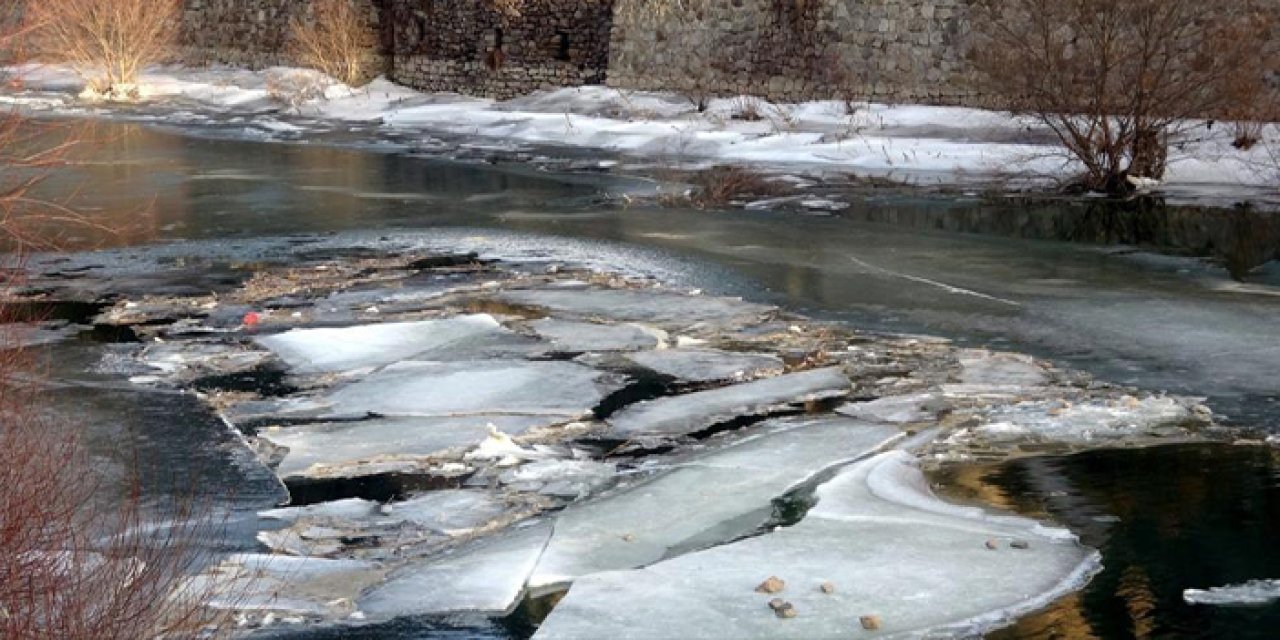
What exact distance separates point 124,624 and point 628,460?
12.6 feet

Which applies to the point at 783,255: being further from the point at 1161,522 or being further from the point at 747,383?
the point at 1161,522

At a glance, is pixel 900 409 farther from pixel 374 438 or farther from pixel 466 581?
pixel 466 581

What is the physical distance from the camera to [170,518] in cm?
753

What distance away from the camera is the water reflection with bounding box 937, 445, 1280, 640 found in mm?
6328

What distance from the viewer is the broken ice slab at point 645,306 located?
12.1 m

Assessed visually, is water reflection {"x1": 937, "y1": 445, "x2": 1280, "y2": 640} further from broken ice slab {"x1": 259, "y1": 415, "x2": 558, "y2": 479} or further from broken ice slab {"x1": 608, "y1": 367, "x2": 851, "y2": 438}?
broken ice slab {"x1": 259, "y1": 415, "x2": 558, "y2": 479}

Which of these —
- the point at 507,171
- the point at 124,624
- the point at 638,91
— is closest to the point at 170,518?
the point at 124,624

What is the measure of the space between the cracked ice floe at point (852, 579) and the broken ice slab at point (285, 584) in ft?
2.76

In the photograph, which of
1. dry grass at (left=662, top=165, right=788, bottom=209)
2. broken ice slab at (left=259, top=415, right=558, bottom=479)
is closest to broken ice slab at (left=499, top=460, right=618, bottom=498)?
broken ice slab at (left=259, top=415, right=558, bottom=479)

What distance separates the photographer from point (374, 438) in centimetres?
894

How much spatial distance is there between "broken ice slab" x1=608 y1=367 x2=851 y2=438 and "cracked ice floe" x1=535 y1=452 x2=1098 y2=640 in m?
1.56

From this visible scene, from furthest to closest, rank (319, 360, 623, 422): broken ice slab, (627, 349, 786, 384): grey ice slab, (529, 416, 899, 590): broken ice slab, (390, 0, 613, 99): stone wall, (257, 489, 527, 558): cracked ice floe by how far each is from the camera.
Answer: (390, 0, 613, 99): stone wall < (627, 349, 786, 384): grey ice slab < (319, 360, 623, 422): broken ice slab < (257, 489, 527, 558): cracked ice floe < (529, 416, 899, 590): broken ice slab

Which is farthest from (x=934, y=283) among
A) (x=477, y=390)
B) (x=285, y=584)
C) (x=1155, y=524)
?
(x=285, y=584)

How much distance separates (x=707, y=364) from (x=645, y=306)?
2018 millimetres
